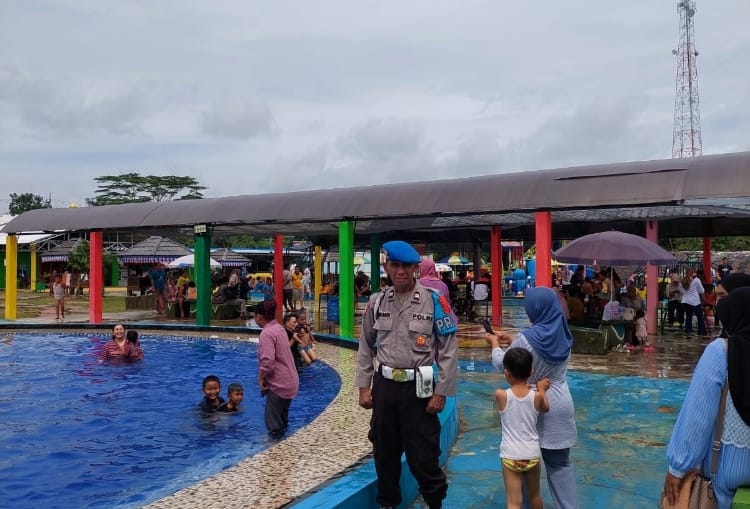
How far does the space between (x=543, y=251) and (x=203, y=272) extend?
8.88 m

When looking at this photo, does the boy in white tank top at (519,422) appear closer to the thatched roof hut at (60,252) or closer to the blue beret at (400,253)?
the blue beret at (400,253)

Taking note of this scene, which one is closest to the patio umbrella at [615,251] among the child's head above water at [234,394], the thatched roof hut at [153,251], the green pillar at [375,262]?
the child's head above water at [234,394]

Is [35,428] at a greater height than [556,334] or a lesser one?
lesser

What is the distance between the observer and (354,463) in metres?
4.89

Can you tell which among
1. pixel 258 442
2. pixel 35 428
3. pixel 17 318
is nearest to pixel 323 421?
pixel 258 442

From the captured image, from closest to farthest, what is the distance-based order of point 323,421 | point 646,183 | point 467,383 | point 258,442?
point 323,421 → point 258,442 → point 467,383 → point 646,183

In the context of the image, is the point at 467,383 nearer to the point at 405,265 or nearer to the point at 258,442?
the point at 258,442

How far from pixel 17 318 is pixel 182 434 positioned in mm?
15015

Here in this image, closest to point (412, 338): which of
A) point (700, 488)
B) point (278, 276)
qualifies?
point (700, 488)

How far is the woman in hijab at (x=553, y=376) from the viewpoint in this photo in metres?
3.82

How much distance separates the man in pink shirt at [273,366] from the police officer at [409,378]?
7.60ft

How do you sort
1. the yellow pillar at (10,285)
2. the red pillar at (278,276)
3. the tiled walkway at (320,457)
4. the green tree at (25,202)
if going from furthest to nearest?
the green tree at (25,202) < the red pillar at (278,276) < the yellow pillar at (10,285) < the tiled walkway at (320,457)

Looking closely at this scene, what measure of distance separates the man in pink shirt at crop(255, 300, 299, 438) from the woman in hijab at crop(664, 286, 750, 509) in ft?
13.7

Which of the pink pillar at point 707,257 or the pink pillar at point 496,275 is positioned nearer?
the pink pillar at point 496,275
